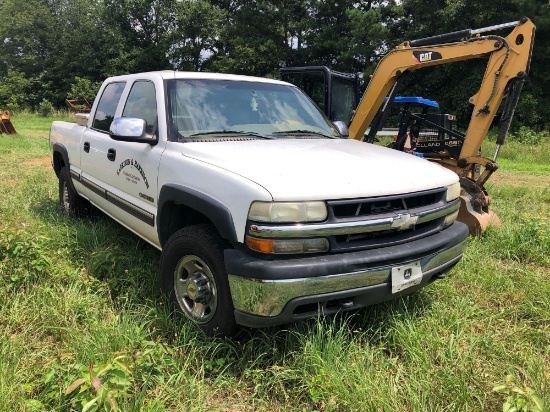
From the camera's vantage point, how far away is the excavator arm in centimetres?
532

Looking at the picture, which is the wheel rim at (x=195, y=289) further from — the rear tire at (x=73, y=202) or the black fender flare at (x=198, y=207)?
the rear tire at (x=73, y=202)

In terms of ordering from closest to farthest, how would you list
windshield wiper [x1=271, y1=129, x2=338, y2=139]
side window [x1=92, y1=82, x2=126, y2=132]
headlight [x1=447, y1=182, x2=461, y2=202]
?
headlight [x1=447, y1=182, x2=461, y2=202], windshield wiper [x1=271, y1=129, x2=338, y2=139], side window [x1=92, y1=82, x2=126, y2=132]

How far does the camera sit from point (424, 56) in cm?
635

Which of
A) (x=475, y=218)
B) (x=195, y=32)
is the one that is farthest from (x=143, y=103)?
(x=195, y=32)

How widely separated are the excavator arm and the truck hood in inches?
99.7

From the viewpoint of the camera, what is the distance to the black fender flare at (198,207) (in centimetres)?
233

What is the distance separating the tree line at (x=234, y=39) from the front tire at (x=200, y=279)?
2335 centimetres

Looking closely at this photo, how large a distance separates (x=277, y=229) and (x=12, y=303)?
2.08m

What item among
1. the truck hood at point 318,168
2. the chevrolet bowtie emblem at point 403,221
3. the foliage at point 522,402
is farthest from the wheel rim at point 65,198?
the foliage at point 522,402

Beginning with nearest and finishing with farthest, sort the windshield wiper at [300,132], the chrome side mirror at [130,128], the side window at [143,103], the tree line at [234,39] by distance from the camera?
1. the chrome side mirror at [130,128]
2. the side window at [143,103]
3. the windshield wiper at [300,132]
4. the tree line at [234,39]

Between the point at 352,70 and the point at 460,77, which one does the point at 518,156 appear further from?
the point at 352,70

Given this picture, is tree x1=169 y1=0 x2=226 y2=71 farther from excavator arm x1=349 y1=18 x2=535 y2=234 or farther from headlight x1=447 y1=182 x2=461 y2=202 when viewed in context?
headlight x1=447 y1=182 x2=461 y2=202

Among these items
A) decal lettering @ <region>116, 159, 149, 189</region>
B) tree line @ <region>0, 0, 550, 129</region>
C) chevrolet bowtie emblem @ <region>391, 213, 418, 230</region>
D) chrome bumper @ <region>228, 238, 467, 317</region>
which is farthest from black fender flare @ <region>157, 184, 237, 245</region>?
tree line @ <region>0, 0, 550, 129</region>

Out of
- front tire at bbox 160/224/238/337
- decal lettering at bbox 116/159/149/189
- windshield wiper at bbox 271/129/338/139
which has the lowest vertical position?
front tire at bbox 160/224/238/337
